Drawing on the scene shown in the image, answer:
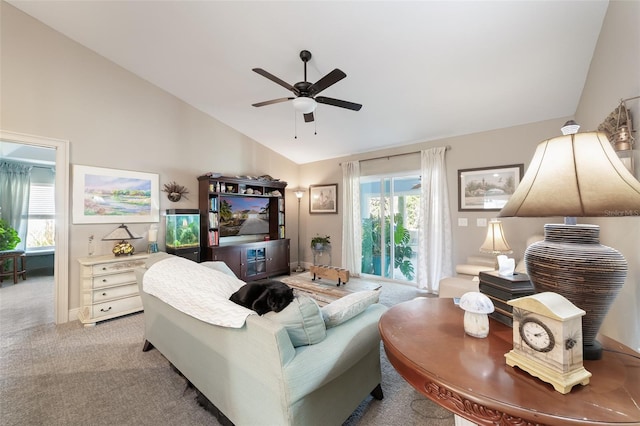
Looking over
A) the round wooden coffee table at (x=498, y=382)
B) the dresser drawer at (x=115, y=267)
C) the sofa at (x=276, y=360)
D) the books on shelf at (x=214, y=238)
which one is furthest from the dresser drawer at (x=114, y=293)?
the round wooden coffee table at (x=498, y=382)

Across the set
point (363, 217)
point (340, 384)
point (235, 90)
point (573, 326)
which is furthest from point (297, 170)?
point (573, 326)

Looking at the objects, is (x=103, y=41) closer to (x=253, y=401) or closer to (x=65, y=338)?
(x=65, y=338)

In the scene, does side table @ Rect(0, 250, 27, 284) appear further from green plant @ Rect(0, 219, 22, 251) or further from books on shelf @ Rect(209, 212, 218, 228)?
books on shelf @ Rect(209, 212, 218, 228)

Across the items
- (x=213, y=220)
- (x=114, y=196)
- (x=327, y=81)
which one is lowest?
(x=213, y=220)

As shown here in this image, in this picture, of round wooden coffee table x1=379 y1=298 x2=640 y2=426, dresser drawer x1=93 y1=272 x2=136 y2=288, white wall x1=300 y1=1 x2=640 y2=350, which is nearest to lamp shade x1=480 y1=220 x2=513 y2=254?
white wall x1=300 y1=1 x2=640 y2=350

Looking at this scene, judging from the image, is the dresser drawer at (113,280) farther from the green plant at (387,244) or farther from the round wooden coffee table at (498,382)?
the green plant at (387,244)

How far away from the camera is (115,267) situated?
3096 mm

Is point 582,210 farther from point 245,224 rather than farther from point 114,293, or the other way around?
point 245,224

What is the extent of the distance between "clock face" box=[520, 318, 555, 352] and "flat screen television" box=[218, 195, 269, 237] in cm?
439

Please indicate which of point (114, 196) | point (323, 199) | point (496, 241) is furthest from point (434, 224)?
point (114, 196)

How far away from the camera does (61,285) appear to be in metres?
3.03

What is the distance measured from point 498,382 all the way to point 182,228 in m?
4.17

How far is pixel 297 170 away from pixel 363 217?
2077 millimetres

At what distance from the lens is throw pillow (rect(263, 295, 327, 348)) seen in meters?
1.20
